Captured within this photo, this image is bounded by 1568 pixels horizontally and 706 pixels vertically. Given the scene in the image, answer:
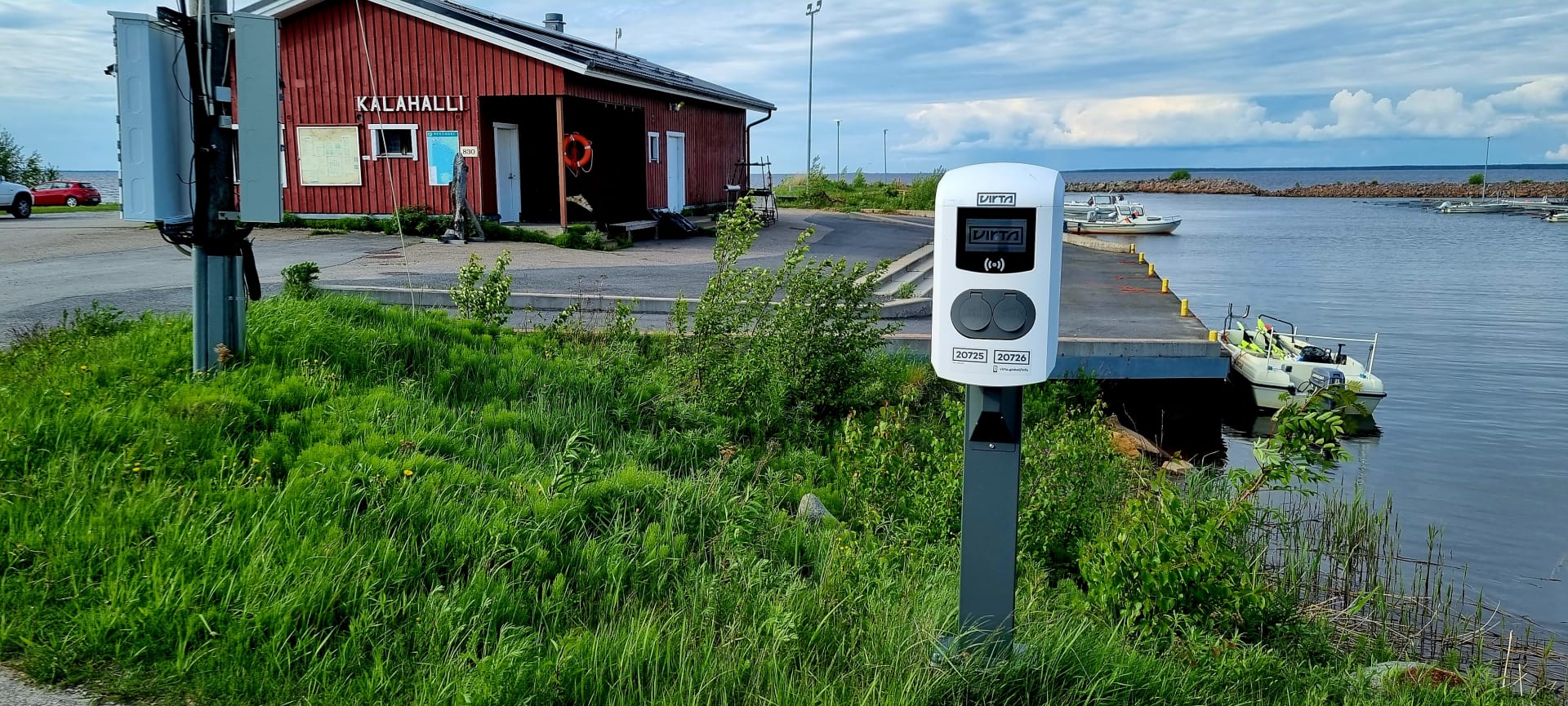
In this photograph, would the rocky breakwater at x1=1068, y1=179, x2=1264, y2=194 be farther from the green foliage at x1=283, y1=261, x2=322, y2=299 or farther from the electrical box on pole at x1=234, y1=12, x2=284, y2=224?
the electrical box on pole at x1=234, y1=12, x2=284, y2=224

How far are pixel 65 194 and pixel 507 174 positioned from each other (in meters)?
23.9

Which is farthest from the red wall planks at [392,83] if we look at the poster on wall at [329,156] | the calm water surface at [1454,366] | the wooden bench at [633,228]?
the calm water surface at [1454,366]

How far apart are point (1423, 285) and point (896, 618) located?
34.3 meters

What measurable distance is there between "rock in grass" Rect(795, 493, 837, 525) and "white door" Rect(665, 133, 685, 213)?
2113 cm

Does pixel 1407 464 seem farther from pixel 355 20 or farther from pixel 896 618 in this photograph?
pixel 355 20

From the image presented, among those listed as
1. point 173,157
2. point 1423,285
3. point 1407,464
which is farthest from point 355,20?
point 1423,285

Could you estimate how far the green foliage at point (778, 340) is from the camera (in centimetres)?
825

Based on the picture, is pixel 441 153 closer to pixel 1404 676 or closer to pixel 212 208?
pixel 212 208

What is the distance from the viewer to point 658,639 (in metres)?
3.70

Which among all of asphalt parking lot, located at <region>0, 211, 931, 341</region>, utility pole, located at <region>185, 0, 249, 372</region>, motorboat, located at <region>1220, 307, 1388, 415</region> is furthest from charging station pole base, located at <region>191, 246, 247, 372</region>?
motorboat, located at <region>1220, 307, 1388, 415</region>

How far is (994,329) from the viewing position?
343cm

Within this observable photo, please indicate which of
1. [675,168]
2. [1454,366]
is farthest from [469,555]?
[675,168]

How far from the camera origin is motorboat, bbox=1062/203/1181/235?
162 ft

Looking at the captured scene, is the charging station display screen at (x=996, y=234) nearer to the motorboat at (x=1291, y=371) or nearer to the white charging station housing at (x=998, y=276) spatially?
the white charging station housing at (x=998, y=276)
